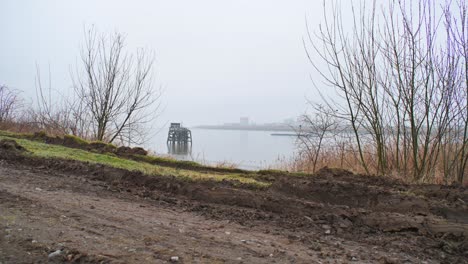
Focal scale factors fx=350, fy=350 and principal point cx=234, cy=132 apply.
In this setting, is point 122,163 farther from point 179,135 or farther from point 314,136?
point 179,135

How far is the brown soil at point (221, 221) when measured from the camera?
284 centimetres

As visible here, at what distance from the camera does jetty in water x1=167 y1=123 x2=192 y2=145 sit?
21.0m

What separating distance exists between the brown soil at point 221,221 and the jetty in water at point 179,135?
1550 centimetres

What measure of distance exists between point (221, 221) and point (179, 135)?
18008mm

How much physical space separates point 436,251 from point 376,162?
205 inches

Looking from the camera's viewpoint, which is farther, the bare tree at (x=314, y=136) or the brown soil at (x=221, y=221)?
the bare tree at (x=314, y=136)

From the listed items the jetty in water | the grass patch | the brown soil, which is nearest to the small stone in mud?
the brown soil

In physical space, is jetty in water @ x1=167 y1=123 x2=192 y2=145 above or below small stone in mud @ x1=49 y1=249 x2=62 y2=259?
above

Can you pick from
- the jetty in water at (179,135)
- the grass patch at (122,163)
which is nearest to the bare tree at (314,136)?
the grass patch at (122,163)

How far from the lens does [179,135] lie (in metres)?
21.5

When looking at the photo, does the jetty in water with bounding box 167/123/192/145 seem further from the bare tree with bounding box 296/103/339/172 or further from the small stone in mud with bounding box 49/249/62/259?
the small stone in mud with bounding box 49/249/62/259

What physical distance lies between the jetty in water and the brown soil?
15504 mm

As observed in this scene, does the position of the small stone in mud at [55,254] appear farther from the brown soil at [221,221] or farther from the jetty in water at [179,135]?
the jetty in water at [179,135]

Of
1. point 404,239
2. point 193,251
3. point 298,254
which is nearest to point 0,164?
point 193,251
